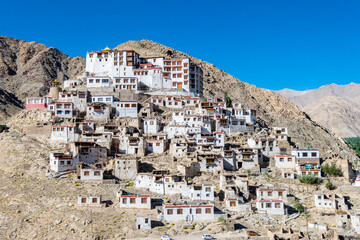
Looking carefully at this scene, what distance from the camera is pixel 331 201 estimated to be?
186 feet

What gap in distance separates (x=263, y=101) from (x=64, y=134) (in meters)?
67.6

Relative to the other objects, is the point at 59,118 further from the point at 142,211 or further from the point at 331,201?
the point at 331,201

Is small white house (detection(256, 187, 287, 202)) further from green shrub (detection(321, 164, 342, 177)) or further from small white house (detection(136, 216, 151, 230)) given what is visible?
small white house (detection(136, 216, 151, 230))

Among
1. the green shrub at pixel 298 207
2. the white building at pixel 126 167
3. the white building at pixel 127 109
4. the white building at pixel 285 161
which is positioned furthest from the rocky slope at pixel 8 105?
the green shrub at pixel 298 207

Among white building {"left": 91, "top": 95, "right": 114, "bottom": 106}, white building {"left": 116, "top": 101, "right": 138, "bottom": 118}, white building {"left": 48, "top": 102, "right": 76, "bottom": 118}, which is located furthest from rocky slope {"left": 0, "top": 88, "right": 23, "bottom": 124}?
white building {"left": 116, "top": 101, "right": 138, "bottom": 118}

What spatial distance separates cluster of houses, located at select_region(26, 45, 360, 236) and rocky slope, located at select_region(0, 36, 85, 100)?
5469 centimetres

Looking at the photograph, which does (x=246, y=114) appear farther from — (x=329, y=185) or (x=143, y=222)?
(x=143, y=222)

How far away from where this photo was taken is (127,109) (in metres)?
78.4

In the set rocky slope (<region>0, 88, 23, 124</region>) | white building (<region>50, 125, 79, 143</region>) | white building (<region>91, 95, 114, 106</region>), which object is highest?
rocky slope (<region>0, 88, 23, 124</region>)

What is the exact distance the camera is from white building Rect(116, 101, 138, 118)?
7819 centimetres

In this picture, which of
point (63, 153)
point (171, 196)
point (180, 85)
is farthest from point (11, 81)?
point (171, 196)

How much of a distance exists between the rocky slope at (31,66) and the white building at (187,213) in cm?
9277

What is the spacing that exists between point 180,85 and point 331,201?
4332 centimetres

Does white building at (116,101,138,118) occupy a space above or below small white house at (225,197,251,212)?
above
